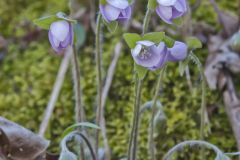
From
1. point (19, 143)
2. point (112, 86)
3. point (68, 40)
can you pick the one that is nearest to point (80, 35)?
point (112, 86)

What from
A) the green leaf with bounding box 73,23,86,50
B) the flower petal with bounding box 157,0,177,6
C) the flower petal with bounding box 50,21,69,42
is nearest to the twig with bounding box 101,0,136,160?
the green leaf with bounding box 73,23,86,50

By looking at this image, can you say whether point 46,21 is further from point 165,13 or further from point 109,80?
point 109,80

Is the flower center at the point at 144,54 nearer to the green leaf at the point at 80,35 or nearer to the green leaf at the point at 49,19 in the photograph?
the green leaf at the point at 49,19

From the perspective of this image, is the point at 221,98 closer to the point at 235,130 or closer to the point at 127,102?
the point at 235,130

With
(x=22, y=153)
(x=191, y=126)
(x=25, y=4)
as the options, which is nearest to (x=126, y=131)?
(x=191, y=126)

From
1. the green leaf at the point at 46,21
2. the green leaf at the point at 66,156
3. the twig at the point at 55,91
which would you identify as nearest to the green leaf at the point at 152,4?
the green leaf at the point at 46,21

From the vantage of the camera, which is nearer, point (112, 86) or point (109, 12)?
point (109, 12)

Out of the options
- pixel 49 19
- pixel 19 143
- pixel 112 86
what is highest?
pixel 49 19
